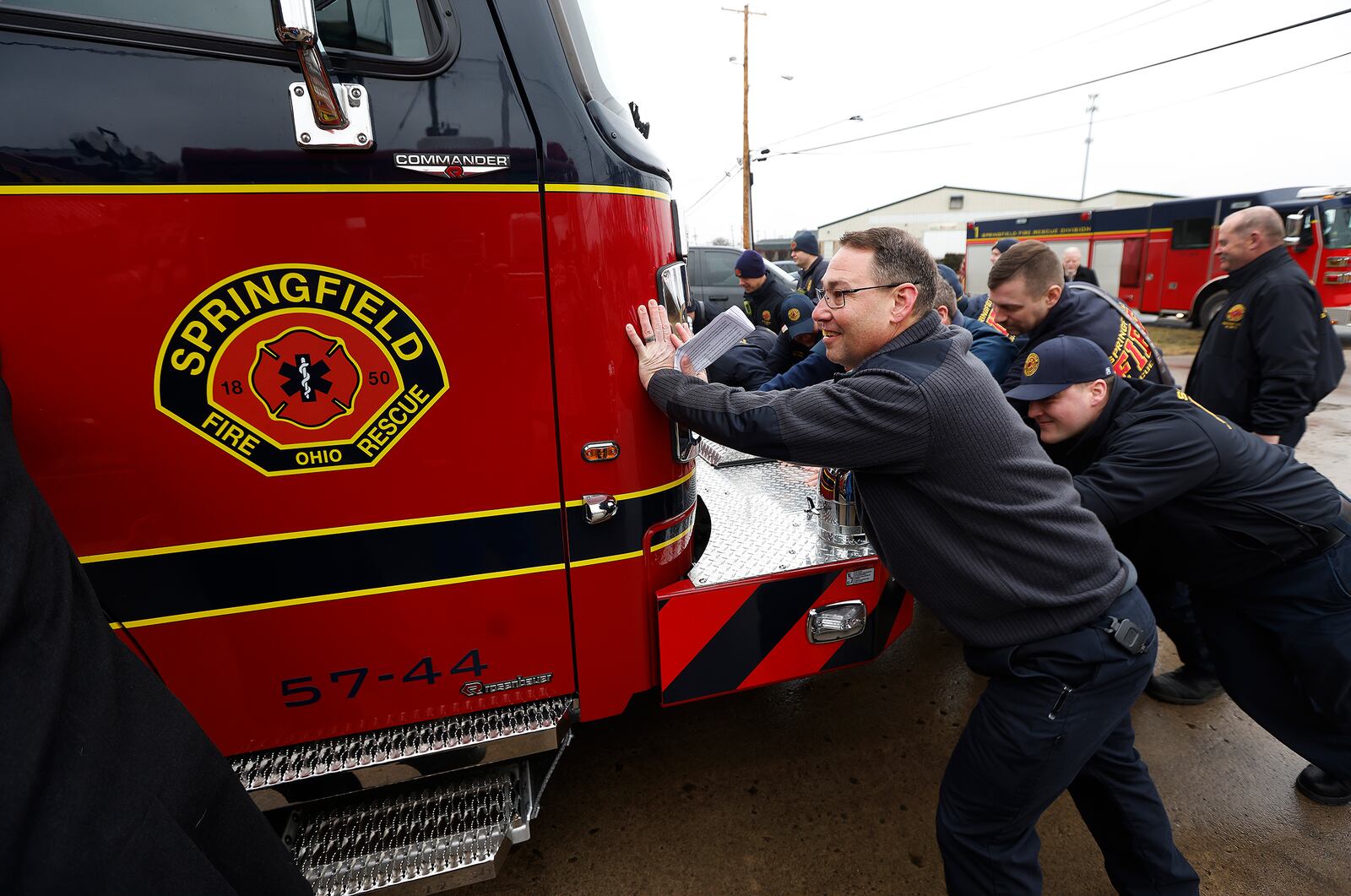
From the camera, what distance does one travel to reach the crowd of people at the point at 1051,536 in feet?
5.32

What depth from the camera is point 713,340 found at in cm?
188

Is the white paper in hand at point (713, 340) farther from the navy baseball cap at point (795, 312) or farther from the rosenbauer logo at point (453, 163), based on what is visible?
the navy baseball cap at point (795, 312)

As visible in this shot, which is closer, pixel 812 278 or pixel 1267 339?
pixel 1267 339

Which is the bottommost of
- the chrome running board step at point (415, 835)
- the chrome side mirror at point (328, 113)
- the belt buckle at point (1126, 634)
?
the chrome running board step at point (415, 835)

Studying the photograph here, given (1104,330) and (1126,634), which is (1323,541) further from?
(1104,330)

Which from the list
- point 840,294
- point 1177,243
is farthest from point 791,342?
point 1177,243

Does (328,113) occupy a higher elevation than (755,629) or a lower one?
higher

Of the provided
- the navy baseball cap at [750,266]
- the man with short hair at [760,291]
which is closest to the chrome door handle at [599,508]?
the man with short hair at [760,291]

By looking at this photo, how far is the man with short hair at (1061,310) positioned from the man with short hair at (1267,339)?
26.9 inches

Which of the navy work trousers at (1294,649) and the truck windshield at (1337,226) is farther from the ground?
the truck windshield at (1337,226)

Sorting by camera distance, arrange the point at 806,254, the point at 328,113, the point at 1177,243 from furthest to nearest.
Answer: the point at 1177,243, the point at 806,254, the point at 328,113

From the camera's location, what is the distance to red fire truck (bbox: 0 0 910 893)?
1.38 meters

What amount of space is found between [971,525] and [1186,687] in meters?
2.29

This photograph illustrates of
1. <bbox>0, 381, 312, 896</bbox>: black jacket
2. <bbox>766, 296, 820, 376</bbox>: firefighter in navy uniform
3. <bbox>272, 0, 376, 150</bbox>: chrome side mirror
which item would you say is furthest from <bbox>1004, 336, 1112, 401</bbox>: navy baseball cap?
<bbox>0, 381, 312, 896</bbox>: black jacket
